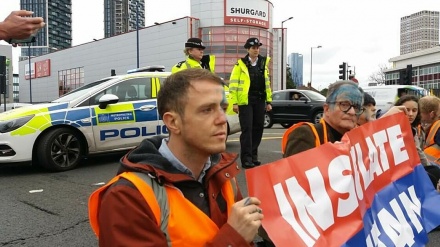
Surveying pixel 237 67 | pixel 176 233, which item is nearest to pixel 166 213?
pixel 176 233

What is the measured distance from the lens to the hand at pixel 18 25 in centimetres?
235

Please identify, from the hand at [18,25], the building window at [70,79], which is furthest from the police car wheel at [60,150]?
the building window at [70,79]

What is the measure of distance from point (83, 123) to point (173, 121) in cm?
469

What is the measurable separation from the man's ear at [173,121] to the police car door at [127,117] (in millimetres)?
4727

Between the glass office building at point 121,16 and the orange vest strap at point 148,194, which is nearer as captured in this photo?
the orange vest strap at point 148,194

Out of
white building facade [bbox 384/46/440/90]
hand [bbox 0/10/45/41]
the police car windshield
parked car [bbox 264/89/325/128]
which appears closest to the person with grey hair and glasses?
hand [bbox 0/10/45/41]

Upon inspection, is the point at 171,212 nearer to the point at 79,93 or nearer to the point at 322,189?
the point at 322,189

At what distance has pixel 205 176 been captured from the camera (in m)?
1.71

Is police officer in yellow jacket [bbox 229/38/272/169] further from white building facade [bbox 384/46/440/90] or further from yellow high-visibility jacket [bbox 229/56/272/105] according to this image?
white building facade [bbox 384/46/440/90]

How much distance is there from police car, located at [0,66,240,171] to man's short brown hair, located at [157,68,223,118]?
12.3 ft

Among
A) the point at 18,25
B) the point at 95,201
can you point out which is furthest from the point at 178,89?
the point at 18,25

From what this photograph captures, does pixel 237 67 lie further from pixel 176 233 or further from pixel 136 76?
pixel 176 233

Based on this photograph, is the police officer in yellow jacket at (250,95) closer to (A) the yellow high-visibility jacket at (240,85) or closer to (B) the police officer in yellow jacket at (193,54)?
(A) the yellow high-visibility jacket at (240,85)

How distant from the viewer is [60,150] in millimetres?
5883
